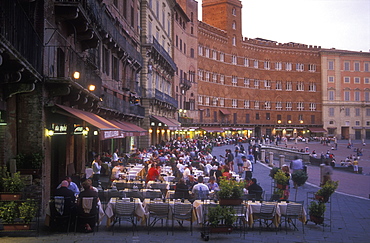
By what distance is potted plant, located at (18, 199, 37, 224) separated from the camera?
9.63 meters

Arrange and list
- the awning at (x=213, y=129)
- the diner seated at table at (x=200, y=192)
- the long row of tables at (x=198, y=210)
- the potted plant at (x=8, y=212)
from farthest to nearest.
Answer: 1. the awning at (x=213, y=129)
2. the diner seated at table at (x=200, y=192)
3. the long row of tables at (x=198, y=210)
4. the potted plant at (x=8, y=212)

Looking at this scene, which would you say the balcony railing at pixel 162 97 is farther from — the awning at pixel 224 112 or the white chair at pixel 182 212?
the awning at pixel 224 112

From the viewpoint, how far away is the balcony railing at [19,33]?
905 cm

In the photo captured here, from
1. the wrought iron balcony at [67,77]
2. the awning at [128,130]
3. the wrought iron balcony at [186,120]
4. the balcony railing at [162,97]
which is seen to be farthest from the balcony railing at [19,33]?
the wrought iron balcony at [186,120]

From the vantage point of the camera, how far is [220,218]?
33.7ft

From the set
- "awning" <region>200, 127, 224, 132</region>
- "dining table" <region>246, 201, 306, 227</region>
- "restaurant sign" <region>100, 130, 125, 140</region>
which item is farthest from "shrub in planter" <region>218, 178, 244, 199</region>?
"awning" <region>200, 127, 224, 132</region>

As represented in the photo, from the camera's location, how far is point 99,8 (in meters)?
21.4

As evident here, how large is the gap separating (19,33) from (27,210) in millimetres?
4345

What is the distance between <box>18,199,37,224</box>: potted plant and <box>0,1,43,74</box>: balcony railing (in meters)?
3.60

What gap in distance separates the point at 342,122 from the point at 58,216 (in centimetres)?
8695

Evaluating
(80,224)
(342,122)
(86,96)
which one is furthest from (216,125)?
(80,224)

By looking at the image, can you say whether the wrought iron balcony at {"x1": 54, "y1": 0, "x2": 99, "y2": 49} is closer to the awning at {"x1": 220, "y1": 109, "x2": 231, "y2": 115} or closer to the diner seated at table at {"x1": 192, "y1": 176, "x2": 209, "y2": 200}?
the diner seated at table at {"x1": 192, "y1": 176, "x2": 209, "y2": 200}

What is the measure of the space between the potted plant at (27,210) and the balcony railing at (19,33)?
3.60 metres

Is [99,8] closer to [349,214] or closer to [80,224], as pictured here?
[80,224]
